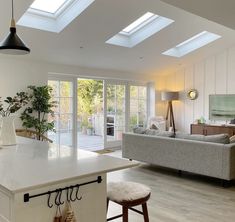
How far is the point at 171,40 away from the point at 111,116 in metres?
2.66

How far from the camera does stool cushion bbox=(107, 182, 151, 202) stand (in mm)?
2225

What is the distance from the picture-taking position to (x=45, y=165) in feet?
6.23

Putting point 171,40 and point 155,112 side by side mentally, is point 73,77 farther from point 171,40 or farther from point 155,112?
point 155,112

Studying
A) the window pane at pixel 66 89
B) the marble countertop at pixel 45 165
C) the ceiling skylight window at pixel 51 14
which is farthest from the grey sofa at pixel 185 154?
the marble countertop at pixel 45 165

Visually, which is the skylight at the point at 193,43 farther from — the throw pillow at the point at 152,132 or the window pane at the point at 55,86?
the window pane at the point at 55,86

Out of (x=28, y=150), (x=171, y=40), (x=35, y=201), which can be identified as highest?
(x=171, y=40)

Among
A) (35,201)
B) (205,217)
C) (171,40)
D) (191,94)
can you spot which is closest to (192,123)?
(191,94)

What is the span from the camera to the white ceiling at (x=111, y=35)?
14.6 ft

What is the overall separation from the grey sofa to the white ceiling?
1977mm

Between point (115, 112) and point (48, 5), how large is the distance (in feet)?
12.2

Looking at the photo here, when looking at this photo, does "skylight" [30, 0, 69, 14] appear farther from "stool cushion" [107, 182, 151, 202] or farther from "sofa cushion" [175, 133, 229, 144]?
"stool cushion" [107, 182, 151, 202]

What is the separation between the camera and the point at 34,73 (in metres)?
5.90

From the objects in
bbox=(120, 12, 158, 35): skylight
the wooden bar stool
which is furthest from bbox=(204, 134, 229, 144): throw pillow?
bbox=(120, 12, 158, 35): skylight

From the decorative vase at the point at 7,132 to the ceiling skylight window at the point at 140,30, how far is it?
3.40 metres
